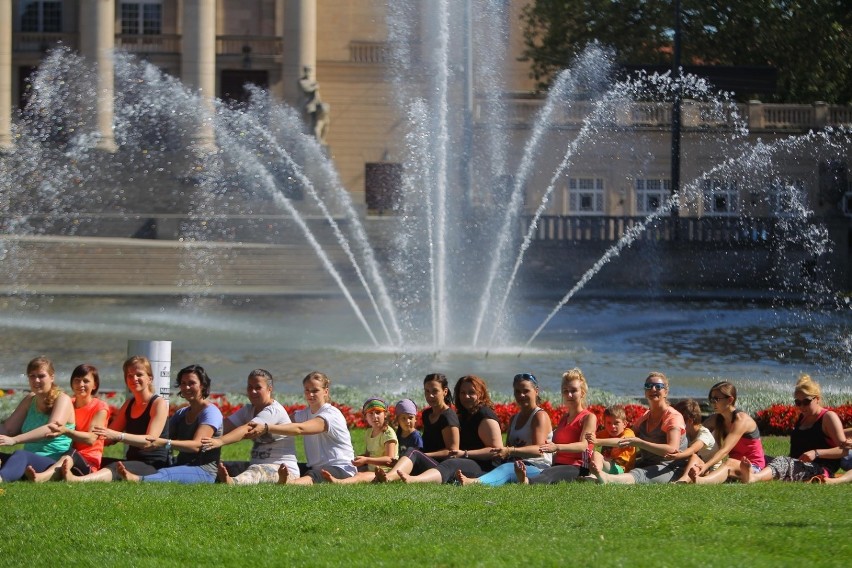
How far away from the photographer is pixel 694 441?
10602mm

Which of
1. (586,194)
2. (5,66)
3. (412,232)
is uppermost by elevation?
(5,66)

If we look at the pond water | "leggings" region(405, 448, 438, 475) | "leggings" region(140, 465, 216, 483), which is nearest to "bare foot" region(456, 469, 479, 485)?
"leggings" region(405, 448, 438, 475)

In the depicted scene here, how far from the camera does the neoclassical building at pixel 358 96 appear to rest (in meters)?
43.9

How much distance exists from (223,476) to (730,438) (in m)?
3.65

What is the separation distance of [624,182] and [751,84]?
12.0 m

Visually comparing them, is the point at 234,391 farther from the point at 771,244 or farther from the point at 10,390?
the point at 771,244

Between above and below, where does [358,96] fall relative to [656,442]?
above

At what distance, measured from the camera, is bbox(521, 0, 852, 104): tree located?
1690 inches

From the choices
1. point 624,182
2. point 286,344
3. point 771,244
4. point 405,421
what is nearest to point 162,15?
point 624,182

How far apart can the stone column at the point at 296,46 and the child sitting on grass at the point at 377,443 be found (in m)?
37.7

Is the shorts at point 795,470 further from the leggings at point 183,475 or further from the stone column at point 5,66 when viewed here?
the stone column at point 5,66

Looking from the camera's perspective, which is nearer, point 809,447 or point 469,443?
point 469,443

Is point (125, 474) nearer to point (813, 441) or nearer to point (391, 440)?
point (391, 440)

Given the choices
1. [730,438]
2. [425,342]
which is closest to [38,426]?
[730,438]
